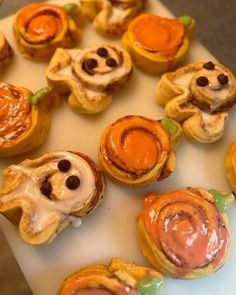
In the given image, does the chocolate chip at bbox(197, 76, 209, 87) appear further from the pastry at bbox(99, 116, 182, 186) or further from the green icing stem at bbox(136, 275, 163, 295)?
the green icing stem at bbox(136, 275, 163, 295)

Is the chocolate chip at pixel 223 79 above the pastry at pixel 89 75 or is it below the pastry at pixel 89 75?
below

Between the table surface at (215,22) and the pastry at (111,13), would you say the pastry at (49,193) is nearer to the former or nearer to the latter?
the pastry at (111,13)

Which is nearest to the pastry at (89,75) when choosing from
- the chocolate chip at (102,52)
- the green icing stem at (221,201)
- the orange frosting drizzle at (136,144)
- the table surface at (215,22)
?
the chocolate chip at (102,52)

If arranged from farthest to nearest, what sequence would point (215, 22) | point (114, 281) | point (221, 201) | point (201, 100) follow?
point (215, 22) → point (201, 100) → point (221, 201) → point (114, 281)

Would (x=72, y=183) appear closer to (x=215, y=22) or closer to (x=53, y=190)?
(x=53, y=190)

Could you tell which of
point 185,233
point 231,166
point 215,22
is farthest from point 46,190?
point 215,22

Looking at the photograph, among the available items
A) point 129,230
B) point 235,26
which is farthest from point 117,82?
point 235,26

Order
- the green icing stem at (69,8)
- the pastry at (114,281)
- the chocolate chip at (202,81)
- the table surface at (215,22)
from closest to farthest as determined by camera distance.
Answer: the pastry at (114,281), the chocolate chip at (202,81), the green icing stem at (69,8), the table surface at (215,22)
